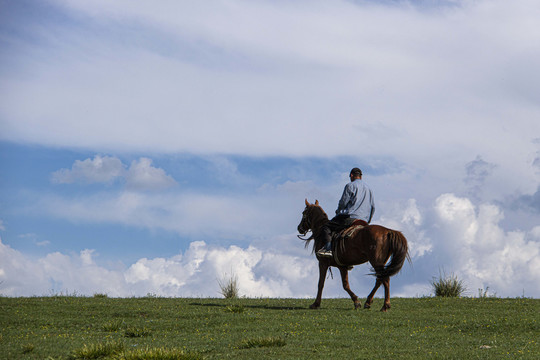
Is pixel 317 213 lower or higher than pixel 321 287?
higher

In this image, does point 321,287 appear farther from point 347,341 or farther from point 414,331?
point 347,341

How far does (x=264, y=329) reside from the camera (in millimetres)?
15586

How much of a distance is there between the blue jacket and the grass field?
2.99m

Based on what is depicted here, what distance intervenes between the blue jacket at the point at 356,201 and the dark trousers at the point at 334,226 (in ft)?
0.49

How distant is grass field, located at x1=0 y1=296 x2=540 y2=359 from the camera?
12469mm

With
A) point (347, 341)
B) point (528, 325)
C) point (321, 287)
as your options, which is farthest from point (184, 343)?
point (528, 325)

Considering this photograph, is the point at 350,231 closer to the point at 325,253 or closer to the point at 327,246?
the point at 327,246

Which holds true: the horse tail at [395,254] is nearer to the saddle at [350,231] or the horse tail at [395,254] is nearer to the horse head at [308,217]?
the saddle at [350,231]

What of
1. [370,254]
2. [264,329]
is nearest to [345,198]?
[370,254]

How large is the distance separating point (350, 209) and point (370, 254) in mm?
1671

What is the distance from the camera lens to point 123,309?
763 inches

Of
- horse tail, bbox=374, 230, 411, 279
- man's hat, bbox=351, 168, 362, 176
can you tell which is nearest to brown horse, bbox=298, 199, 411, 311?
horse tail, bbox=374, 230, 411, 279

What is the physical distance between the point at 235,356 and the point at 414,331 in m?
5.28

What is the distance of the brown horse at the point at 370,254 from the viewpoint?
59.9ft
